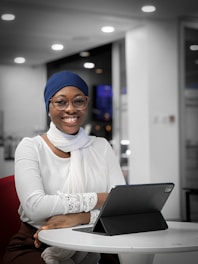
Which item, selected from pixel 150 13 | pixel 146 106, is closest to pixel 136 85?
pixel 146 106

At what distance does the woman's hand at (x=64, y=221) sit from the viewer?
85.7 inches

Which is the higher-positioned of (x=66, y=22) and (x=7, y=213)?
(x=66, y=22)

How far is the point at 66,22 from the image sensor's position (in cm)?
748

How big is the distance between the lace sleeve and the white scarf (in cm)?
11

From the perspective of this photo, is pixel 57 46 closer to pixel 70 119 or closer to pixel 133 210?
pixel 70 119

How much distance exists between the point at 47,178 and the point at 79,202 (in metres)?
0.21

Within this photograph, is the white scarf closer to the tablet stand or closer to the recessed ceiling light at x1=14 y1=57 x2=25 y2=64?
the tablet stand

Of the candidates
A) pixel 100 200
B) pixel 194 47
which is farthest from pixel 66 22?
pixel 100 200

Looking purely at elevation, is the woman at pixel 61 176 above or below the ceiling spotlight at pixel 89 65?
below

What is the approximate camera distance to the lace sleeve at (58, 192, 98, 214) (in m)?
2.19

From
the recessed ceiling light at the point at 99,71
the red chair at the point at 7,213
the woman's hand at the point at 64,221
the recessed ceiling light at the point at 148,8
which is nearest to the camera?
the woman's hand at the point at 64,221

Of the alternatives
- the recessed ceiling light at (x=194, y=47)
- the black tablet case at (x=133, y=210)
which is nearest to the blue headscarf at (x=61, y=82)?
the black tablet case at (x=133, y=210)

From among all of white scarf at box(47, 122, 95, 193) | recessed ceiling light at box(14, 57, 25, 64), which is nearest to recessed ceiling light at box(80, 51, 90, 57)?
recessed ceiling light at box(14, 57, 25, 64)

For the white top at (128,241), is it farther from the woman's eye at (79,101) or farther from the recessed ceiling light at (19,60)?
the recessed ceiling light at (19,60)
